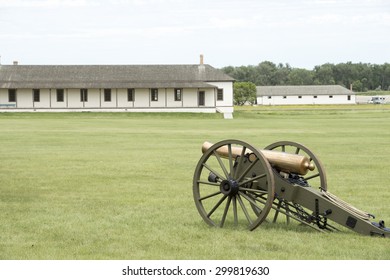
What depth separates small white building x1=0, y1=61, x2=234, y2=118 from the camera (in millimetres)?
75875

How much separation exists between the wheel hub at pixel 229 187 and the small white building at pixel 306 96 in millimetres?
136199

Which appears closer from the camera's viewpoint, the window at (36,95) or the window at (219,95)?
the window at (36,95)

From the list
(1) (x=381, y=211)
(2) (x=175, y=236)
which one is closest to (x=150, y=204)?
(2) (x=175, y=236)

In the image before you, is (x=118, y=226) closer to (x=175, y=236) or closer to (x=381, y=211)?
(x=175, y=236)

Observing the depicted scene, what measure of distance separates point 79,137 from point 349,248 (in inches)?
1026

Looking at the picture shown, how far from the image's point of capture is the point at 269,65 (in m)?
196

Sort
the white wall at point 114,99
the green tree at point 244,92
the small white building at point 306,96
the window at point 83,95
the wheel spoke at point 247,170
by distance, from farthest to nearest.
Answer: the small white building at point 306,96 → the green tree at point 244,92 → the window at point 83,95 → the white wall at point 114,99 → the wheel spoke at point 247,170

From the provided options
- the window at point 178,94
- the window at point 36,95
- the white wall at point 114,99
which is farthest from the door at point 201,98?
the window at point 36,95

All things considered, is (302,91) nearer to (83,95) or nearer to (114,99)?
(114,99)

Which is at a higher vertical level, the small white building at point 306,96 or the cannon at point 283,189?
the small white building at point 306,96

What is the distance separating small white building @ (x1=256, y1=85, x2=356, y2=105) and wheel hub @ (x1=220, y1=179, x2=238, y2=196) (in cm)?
13620

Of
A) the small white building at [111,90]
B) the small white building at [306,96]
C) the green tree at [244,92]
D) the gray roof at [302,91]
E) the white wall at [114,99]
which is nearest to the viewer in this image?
the small white building at [111,90]

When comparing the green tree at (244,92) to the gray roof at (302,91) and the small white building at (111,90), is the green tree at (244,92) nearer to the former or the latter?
Result: the gray roof at (302,91)

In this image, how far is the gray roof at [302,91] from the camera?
144250 millimetres
